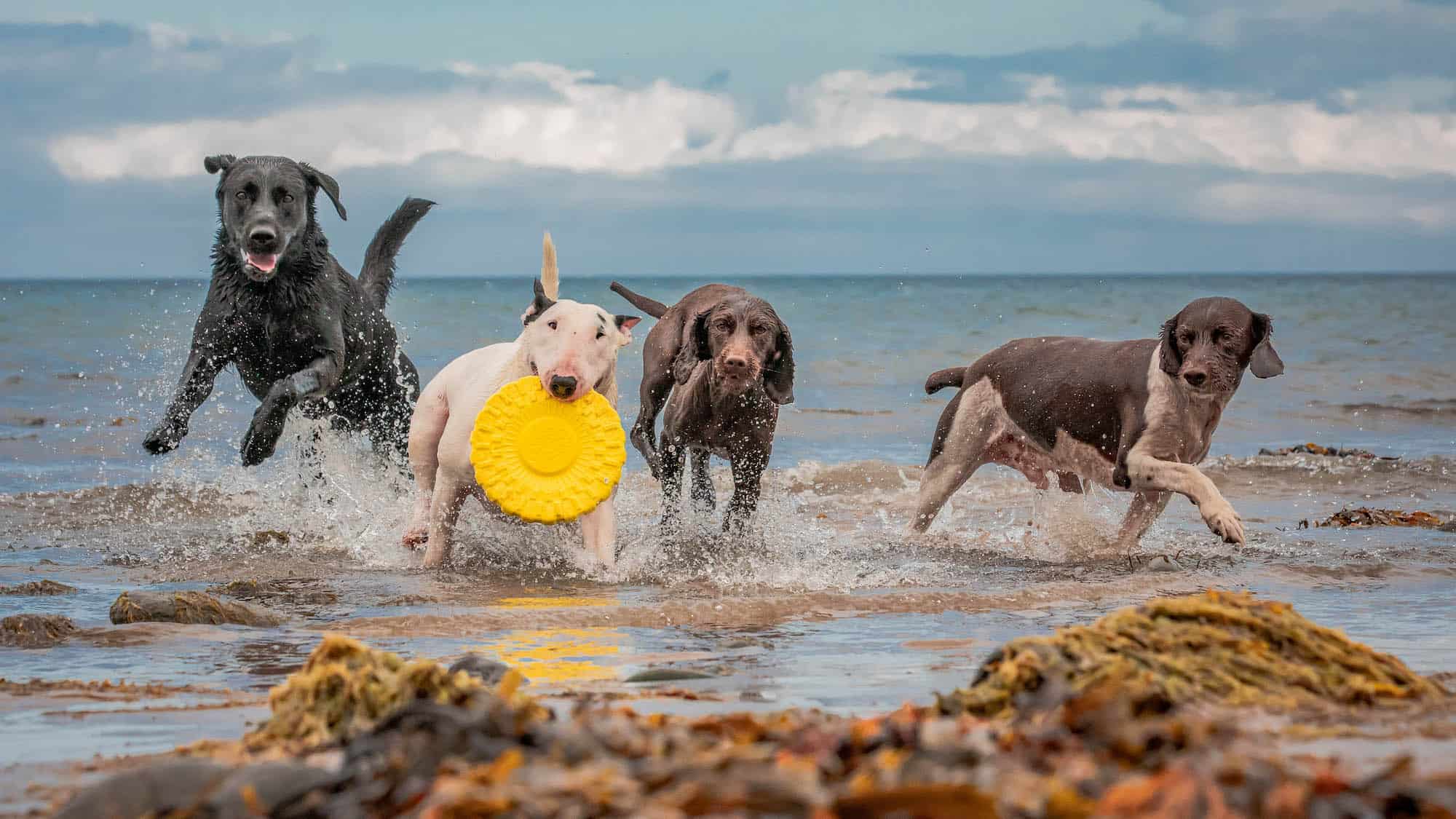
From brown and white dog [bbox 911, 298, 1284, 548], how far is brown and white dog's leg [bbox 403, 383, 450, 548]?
276 centimetres

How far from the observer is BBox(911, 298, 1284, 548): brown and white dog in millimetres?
7277

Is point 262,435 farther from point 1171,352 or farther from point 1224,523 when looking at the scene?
point 1224,523

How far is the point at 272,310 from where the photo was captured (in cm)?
852

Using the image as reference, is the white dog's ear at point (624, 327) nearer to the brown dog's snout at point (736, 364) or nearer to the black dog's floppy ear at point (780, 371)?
the brown dog's snout at point (736, 364)

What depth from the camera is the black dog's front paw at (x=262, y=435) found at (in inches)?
314

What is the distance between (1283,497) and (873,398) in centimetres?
867

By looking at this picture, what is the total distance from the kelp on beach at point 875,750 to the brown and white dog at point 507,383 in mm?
2992

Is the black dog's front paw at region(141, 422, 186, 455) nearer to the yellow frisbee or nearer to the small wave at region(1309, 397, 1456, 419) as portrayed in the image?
the yellow frisbee

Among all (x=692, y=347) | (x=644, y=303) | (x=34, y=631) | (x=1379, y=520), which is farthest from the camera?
(x=644, y=303)

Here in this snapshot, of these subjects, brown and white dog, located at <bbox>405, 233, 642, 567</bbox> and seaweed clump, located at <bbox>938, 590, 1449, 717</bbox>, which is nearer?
seaweed clump, located at <bbox>938, 590, 1449, 717</bbox>

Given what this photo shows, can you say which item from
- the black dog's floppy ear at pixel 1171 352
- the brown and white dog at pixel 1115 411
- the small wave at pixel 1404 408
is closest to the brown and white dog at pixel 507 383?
the brown and white dog at pixel 1115 411

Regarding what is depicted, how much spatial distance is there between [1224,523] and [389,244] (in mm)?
5663

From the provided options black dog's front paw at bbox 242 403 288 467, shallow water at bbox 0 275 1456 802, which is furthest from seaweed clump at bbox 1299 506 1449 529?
black dog's front paw at bbox 242 403 288 467

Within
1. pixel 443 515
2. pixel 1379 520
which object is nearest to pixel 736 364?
pixel 443 515
